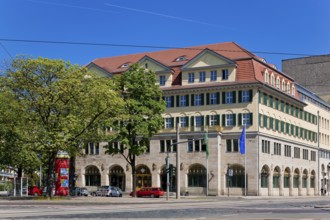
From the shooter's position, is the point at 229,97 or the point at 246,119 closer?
the point at 246,119

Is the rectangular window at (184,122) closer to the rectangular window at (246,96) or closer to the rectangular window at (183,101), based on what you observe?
the rectangular window at (183,101)

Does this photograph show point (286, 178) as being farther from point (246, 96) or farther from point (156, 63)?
point (156, 63)

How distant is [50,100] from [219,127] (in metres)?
32.5

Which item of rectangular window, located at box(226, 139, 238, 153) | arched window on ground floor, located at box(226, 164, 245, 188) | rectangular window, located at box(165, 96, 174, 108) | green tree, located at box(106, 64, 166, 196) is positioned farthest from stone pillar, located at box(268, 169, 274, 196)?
green tree, located at box(106, 64, 166, 196)

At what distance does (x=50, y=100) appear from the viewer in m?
49.8

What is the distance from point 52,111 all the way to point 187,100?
3194 cm

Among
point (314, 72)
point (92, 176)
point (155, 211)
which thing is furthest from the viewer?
point (314, 72)

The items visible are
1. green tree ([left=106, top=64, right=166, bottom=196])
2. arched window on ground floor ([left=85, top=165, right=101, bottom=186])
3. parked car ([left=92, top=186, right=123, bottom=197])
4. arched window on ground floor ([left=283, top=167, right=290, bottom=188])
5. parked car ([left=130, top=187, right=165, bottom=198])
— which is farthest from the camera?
arched window on ground floor ([left=85, top=165, right=101, bottom=186])

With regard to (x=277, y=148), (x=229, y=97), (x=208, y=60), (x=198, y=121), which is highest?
(x=208, y=60)

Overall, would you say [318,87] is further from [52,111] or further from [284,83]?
[52,111]

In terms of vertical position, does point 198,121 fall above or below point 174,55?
below

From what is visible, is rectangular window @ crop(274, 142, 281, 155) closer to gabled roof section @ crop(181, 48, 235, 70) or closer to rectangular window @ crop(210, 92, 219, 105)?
rectangular window @ crop(210, 92, 219, 105)

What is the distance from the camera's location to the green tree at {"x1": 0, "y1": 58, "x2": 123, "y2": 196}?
49.7 meters

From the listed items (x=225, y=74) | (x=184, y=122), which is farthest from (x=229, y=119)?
(x=184, y=122)
